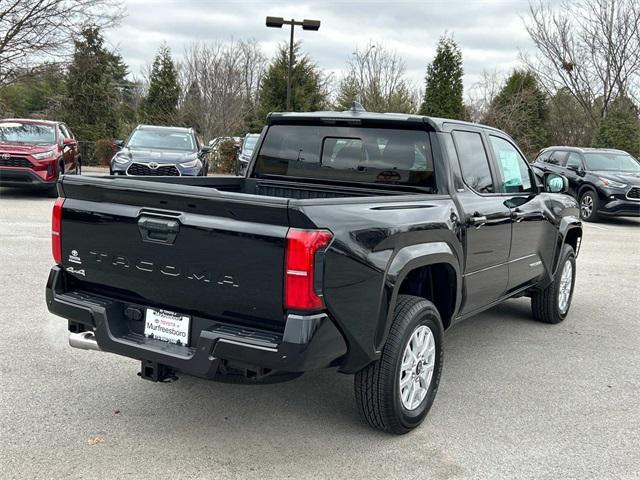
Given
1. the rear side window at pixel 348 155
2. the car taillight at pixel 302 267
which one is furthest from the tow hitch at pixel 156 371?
the rear side window at pixel 348 155

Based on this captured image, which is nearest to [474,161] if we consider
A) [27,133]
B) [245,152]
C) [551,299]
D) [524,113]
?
[551,299]

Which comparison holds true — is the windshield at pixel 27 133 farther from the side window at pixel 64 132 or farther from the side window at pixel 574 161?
the side window at pixel 574 161

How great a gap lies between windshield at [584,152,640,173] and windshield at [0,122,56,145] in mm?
12783

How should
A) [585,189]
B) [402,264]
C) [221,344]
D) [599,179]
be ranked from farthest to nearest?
[585,189] → [599,179] → [402,264] → [221,344]

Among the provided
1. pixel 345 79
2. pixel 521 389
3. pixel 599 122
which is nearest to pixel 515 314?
pixel 521 389

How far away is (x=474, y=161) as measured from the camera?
4.68m

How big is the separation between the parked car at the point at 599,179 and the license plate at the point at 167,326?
540 inches

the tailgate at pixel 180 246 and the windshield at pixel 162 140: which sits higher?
the windshield at pixel 162 140

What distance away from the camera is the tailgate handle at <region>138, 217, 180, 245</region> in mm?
3141

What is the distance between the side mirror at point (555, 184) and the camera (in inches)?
224

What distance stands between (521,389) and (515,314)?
2230mm

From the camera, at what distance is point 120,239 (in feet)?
11.0

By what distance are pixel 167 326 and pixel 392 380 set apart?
1.24 metres

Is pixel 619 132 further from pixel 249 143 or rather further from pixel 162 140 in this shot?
pixel 162 140
